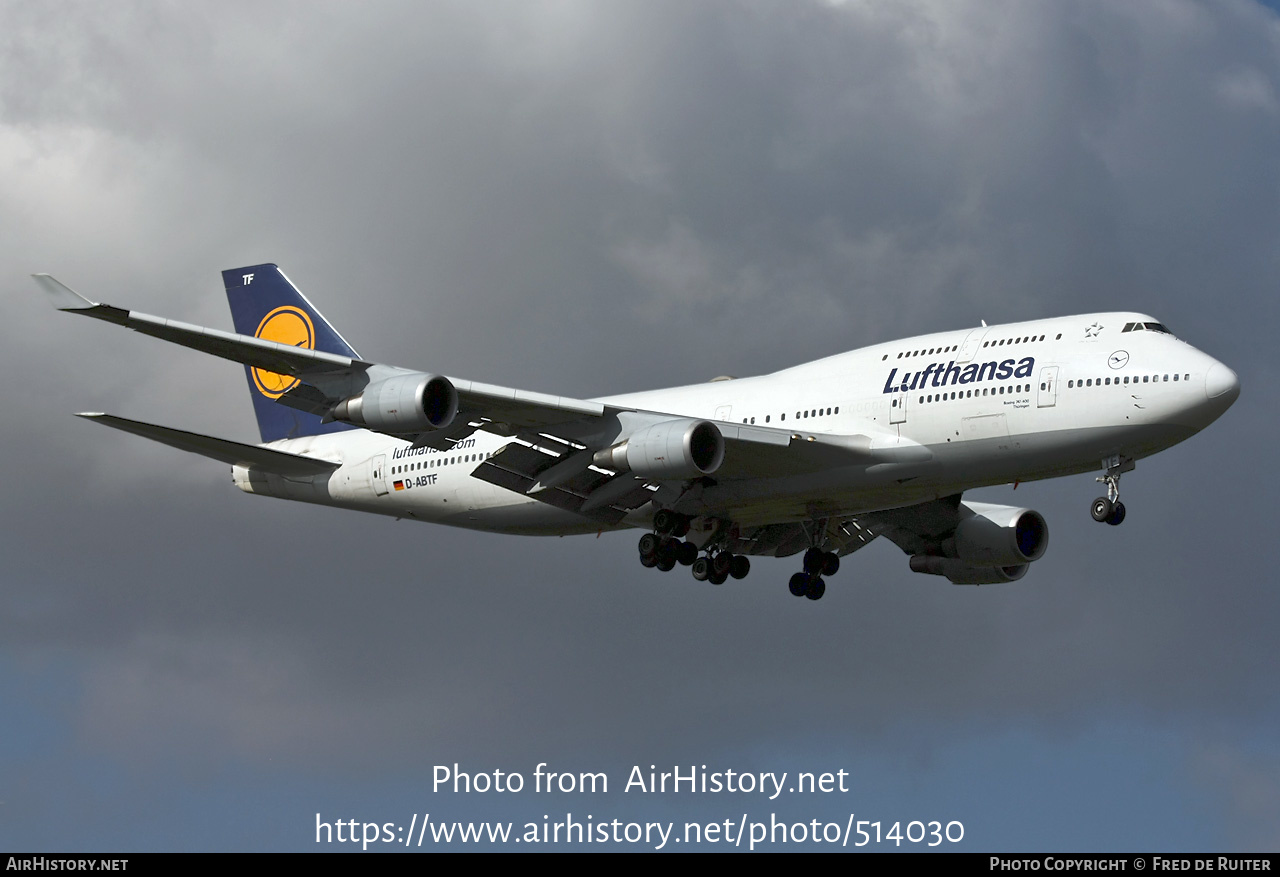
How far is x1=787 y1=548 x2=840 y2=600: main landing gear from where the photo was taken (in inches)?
1892

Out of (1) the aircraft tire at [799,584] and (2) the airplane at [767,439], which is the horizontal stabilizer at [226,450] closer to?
(2) the airplane at [767,439]

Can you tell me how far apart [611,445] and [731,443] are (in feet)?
9.59

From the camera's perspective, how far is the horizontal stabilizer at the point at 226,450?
4178cm

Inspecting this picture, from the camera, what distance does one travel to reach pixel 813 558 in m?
48.0

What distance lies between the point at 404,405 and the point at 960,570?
800 inches

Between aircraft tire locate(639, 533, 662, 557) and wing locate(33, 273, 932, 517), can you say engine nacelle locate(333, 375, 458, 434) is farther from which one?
aircraft tire locate(639, 533, 662, 557)

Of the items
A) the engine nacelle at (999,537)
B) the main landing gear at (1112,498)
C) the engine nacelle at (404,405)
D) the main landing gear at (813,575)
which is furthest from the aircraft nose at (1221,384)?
the engine nacelle at (404,405)

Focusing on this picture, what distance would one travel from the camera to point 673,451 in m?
39.7

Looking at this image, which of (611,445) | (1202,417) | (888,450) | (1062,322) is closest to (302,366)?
(611,445)

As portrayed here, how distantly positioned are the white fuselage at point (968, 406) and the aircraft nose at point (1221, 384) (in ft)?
0.13

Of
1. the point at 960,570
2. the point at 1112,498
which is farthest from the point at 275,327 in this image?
the point at 1112,498

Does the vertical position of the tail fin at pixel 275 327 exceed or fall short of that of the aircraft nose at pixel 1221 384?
it exceeds it

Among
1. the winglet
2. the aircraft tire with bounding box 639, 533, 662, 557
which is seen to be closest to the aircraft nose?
the aircraft tire with bounding box 639, 533, 662, 557

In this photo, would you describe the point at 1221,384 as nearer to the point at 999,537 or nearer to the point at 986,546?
the point at 999,537
